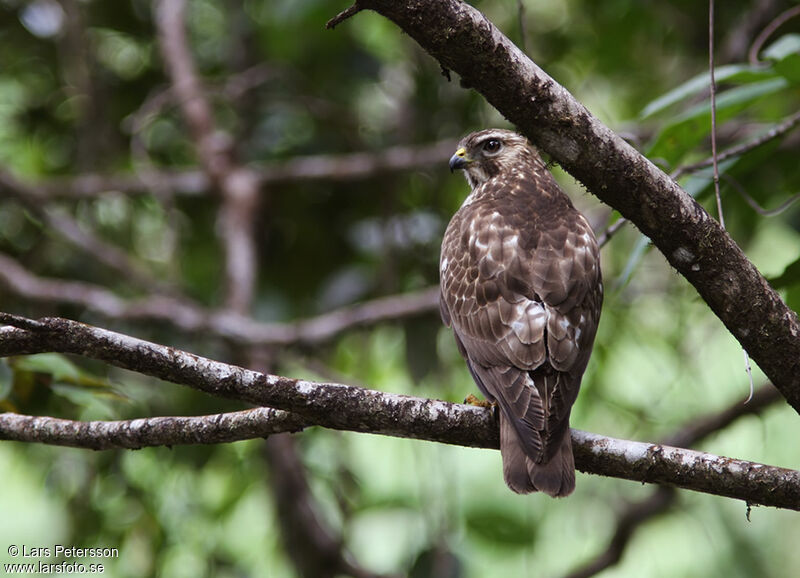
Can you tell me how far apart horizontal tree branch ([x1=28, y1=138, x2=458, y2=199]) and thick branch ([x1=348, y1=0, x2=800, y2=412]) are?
11.3ft

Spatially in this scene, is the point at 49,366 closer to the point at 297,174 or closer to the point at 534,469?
the point at 534,469

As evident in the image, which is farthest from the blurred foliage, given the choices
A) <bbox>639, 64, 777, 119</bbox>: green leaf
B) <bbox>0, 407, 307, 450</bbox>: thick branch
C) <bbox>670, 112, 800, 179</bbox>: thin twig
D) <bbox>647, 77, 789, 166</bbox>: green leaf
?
<bbox>0, 407, 307, 450</bbox>: thick branch

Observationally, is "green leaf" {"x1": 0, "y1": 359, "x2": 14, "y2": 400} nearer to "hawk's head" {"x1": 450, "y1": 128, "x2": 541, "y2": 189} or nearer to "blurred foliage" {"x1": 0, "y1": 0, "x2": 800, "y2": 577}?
"blurred foliage" {"x1": 0, "y1": 0, "x2": 800, "y2": 577}

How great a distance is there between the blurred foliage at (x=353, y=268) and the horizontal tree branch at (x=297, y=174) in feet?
0.42

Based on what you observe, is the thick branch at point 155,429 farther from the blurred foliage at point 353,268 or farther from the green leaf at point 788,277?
the blurred foliage at point 353,268

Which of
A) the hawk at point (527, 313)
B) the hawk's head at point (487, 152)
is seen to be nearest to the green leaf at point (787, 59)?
the hawk at point (527, 313)

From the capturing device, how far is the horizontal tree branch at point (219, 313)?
533 cm

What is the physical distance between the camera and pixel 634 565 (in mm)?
6547

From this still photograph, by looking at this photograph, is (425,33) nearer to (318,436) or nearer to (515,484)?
(515,484)

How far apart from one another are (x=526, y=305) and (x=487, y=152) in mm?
1463

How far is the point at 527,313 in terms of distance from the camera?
343 cm

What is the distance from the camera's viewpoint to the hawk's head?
4.70 m

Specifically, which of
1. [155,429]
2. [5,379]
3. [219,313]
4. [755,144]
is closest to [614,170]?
[755,144]

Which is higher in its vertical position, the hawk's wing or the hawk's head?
the hawk's head
